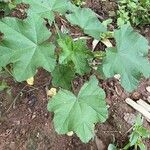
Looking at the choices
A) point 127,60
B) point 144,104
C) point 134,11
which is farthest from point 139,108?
point 134,11

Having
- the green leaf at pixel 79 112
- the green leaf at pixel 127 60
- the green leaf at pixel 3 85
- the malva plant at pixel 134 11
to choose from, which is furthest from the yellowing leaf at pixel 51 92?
the malva plant at pixel 134 11

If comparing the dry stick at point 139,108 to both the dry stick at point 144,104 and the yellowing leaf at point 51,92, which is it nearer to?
the dry stick at point 144,104

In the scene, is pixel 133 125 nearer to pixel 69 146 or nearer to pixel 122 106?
pixel 122 106

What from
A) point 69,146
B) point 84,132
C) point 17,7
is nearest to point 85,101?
point 84,132

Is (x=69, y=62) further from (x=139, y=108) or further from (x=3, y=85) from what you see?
(x=139, y=108)

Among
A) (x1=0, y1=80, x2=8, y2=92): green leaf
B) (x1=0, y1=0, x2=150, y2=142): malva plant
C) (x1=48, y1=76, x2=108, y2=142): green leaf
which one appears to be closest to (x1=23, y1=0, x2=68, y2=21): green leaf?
(x1=0, y1=0, x2=150, y2=142): malva plant

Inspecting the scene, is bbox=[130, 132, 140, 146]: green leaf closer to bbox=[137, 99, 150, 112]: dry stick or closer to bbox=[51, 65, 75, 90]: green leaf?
bbox=[137, 99, 150, 112]: dry stick
